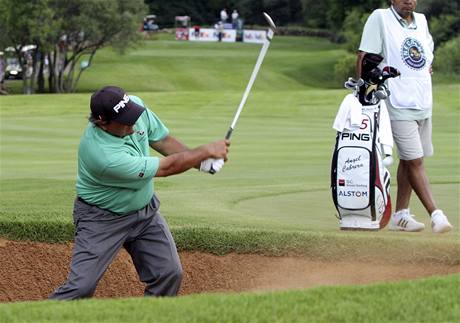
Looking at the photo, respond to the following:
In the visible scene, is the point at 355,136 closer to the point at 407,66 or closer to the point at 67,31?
the point at 407,66

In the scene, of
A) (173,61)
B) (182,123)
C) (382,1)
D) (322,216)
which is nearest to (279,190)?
(322,216)

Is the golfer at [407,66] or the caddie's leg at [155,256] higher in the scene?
the golfer at [407,66]

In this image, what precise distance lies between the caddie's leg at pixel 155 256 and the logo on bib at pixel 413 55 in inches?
113

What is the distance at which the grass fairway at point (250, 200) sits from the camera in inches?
217

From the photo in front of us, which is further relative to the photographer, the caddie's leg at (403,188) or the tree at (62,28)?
the tree at (62,28)

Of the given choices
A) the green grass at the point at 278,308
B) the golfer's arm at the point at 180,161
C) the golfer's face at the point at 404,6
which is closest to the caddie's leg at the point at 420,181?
the golfer's face at the point at 404,6

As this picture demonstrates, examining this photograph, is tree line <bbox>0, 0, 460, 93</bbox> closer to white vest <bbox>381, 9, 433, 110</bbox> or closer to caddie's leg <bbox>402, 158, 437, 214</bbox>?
caddie's leg <bbox>402, 158, 437, 214</bbox>

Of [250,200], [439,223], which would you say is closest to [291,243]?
[439,223]

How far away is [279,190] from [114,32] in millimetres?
49865

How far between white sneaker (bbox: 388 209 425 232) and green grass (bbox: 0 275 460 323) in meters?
3.47

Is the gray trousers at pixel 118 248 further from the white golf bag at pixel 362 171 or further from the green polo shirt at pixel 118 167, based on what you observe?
the white golf bag at pixel 362 171

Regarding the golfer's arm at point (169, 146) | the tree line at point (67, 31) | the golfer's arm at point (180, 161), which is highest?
the golfer's arm at point (180, 161)

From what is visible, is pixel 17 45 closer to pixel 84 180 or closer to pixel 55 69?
pixel 55 69

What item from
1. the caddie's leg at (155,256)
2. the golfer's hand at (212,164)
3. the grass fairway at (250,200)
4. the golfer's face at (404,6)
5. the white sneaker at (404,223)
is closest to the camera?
the grass fairway at (250,200)
